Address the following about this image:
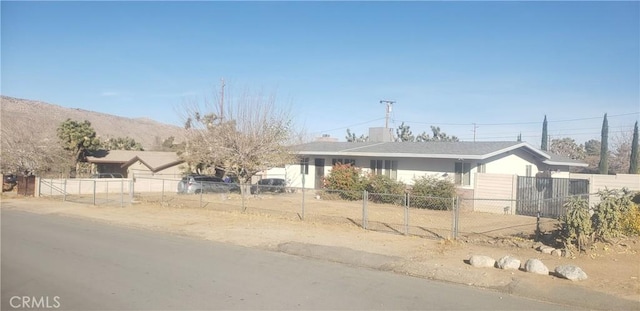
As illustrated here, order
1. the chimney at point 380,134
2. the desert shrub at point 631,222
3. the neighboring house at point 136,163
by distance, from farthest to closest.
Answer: the neighboring house at point 136,163, the chimney at point 380,134, the desert shrub at point 631,222

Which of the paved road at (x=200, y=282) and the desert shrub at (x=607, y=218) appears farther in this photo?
the desert shrub at (x=607, y=218)

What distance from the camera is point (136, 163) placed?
1710 inches

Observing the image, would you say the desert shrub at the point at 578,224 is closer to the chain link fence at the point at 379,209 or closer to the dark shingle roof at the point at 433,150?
the chain link fence at the point at 379,209

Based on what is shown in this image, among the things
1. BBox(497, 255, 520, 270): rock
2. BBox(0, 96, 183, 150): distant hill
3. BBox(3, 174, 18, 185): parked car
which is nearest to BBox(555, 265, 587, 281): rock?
BBox(497, 255, 520, 270): rock

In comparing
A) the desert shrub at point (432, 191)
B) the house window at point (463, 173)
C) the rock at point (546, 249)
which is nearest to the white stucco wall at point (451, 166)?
the house window at point (463, 173)

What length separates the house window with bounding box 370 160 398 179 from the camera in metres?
29.3

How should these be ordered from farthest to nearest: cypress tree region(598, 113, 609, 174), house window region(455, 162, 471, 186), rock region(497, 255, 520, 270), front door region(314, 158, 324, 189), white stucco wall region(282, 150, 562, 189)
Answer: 1. cypress tree region(598, 113, 609, 174)
2. front door region(314, 158, 324, 189)
3. white stucco wall region(282, 150, 562, 189)
4. house window region(455, 162, 471, 186)
5. rock region(497, 255, 520, 270)

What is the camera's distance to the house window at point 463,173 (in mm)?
26147

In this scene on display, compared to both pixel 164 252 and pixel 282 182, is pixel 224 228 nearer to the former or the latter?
pixel 164 252

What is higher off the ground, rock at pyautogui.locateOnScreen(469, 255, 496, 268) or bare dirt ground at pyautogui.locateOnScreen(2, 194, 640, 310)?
rock at pyautogui.locateOnScreen(469, 255, 496, 268)

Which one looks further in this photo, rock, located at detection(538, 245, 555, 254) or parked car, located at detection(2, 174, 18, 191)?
parked car, located at detection(2, 174, 18, 191)

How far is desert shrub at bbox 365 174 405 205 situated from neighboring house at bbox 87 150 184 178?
18130 mm

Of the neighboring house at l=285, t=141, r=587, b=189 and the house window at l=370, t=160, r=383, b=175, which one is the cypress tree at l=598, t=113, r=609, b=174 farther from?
the house window at l=370, t=160, r=383, b=175

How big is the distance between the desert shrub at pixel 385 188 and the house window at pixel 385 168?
214 cm
